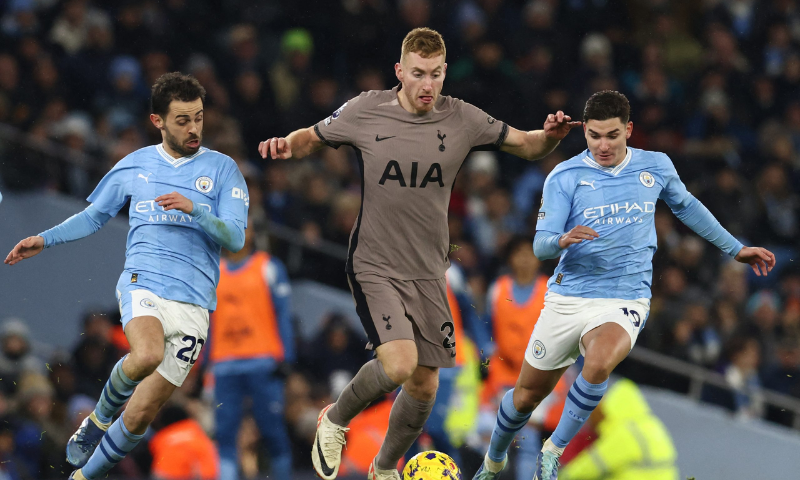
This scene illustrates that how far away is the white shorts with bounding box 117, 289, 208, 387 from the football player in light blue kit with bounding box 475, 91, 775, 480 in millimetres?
2224

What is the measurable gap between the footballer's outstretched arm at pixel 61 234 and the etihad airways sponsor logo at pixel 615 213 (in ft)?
10.6

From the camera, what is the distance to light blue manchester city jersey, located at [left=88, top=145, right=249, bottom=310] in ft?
23.8

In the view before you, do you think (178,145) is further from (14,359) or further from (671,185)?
(14,359)

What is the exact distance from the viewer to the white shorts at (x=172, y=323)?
23.4 ft

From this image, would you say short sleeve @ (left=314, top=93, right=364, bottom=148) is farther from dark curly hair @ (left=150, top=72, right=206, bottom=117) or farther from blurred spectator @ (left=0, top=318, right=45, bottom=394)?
blurred spectator @ (left=0, top=318, right=45, bottom=394)

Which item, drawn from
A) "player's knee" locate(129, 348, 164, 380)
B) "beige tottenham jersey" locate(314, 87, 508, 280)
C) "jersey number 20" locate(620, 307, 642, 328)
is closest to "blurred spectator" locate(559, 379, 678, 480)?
"jersey number 20" locate(620, 307, 642, 328)

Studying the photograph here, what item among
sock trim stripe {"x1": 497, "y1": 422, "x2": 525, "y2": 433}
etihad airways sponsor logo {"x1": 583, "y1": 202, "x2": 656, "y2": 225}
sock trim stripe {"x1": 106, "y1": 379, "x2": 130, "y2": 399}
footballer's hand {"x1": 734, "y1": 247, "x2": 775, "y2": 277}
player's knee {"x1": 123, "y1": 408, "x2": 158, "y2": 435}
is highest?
etihad airways sponsor logo {"x1": 583, "y1": 202, "x2": 656, "y2": 225}

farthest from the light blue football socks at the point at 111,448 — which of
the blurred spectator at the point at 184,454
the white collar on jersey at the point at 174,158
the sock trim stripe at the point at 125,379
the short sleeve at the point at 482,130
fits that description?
the short sleeve at the point at 482,130

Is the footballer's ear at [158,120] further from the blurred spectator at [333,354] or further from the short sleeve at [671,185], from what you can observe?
the blurred spectator at [333,354]

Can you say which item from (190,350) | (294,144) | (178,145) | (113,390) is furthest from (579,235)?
(113,390)

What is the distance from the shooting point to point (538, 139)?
7.31 meters

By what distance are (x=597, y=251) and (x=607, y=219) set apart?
218 millimetres

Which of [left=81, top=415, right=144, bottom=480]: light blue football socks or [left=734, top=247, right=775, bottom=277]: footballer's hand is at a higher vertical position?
[left=734, top=247, right=775, bottom=277]: footballer's hand

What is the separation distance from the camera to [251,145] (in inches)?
537
